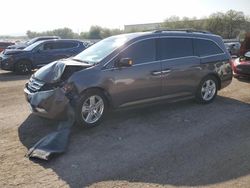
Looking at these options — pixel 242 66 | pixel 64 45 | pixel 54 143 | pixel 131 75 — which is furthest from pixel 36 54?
pixel 54 143

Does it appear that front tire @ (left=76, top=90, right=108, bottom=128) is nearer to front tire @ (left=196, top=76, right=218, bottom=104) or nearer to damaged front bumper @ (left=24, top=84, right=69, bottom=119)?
damaged front bumper @ (left=24, top=84, right=69, bottom=119)

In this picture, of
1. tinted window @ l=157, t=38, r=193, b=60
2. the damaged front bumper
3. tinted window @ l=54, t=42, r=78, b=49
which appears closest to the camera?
the damaged front bumper

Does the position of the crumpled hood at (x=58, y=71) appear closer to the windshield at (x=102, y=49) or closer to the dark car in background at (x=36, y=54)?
the windshield at (x=102, y=49)

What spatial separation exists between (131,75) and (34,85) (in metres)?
1.92

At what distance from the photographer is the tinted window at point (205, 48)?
858 centimetres

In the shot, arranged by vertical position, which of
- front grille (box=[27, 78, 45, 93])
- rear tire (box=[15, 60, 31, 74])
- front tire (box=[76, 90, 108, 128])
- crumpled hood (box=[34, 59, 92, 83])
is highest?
crumpled hood (box=[34, 59, 92, 83])

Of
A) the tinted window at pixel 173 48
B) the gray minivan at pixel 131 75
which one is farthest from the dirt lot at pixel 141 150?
the tinted window at pixel 173 48

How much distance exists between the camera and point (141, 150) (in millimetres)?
5691

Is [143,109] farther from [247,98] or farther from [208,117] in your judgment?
[247,98]

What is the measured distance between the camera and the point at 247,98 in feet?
31.6

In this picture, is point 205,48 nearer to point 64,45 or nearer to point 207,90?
point 207,90

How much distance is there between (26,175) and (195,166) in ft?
7.82

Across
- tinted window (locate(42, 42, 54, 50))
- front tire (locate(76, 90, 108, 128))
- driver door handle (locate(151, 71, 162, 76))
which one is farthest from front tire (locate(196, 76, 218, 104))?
tinted window (locate(42, 42, 54, 50))

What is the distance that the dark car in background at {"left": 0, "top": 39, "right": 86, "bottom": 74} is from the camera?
16.0 metres
